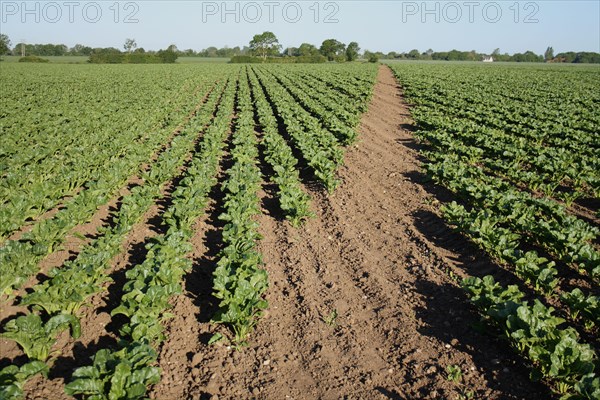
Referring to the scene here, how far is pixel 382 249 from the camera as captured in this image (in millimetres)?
7512

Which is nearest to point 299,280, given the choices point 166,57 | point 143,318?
point 143,318

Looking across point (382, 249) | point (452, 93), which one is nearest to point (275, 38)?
point (452, 93)

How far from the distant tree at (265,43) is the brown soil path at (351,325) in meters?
128

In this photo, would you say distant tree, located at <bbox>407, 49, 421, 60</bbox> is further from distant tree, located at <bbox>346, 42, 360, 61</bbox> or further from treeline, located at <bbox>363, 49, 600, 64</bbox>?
distant tree, located at <bbox>346, 42, 360, 61</bbox>

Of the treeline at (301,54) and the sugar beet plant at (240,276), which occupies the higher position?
the treeline at (301,54)

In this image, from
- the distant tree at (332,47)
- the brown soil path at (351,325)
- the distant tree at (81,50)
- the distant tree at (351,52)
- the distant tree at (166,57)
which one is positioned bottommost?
the brown soil path at (351,325)

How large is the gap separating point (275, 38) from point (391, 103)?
111 m

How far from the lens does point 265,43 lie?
128 m

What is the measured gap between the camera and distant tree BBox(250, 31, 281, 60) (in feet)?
415

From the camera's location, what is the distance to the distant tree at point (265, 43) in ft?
415

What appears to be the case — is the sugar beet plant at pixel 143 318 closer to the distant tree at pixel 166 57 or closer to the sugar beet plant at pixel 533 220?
the sugar beet plant at pixel 533 220

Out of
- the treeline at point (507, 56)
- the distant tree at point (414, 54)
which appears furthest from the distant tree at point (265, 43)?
the distant tree at point (414, 54)

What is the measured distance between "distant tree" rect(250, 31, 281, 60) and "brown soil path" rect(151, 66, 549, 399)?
127864mm

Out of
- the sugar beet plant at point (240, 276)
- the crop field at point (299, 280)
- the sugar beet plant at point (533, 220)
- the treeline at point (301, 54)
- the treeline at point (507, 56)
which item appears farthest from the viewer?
the treeline at point (507, 56)
